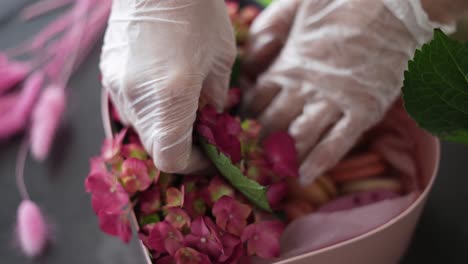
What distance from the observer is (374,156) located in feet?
2.05

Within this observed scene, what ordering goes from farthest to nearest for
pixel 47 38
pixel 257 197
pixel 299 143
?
pixel 47 38, pixel 299 143, pixel 257 197

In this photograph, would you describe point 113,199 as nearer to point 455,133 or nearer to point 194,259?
point 194,259

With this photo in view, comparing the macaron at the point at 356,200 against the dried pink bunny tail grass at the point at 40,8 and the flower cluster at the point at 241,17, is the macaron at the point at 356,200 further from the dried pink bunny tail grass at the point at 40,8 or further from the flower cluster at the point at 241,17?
the dried pink bunny tail grass at the point at 40,8

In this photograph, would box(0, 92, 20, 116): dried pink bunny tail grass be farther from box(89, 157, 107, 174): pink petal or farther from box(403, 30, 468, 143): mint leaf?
box(403, 30, 468, 143): mint leaf

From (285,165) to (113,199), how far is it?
17 centimetres

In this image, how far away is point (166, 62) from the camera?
0.46 metres

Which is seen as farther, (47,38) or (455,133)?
(47,38)

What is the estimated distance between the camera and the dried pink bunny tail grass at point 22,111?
0.74 m

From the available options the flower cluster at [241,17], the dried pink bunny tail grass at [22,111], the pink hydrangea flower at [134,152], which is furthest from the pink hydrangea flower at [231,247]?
the dried pink bunny tail grass at [22,111]

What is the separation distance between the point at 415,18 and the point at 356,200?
0.20 meters

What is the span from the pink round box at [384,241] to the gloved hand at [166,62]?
3.8 inches

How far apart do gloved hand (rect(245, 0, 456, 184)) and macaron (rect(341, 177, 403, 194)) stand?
52 mm

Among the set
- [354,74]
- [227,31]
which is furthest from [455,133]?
[227,31]

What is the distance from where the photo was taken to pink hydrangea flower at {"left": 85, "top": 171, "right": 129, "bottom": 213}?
0.51 metres
